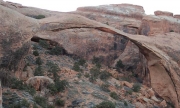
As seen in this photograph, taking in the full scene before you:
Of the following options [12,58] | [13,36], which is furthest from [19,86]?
[13,36]

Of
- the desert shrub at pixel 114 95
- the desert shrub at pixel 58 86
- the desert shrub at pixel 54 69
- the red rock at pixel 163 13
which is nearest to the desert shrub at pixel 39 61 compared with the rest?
the desert shrub at pixel 54 69

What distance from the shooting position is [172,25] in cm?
2948

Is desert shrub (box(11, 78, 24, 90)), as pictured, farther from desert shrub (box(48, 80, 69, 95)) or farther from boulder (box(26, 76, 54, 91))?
desert shrub (box(48, 80, 69, 95))

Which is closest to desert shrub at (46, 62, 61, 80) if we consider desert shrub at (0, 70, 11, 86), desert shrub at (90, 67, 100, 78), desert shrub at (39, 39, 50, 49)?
desert shrub at (90, 67, 100, 78)

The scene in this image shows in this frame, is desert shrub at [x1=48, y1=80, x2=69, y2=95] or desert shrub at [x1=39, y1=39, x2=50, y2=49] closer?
desert shrub at [x1=48, y1=80, x2=69, y2=95]

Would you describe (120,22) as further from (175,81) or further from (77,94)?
(175,81)

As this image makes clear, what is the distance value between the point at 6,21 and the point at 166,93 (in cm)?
780

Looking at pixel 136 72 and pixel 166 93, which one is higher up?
pixel 166 93

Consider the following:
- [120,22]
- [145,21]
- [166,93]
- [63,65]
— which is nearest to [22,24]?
[166,93]

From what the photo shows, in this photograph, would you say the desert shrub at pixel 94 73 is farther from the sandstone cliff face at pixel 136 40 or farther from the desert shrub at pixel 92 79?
the sandstone cliff face at pixel 136 40

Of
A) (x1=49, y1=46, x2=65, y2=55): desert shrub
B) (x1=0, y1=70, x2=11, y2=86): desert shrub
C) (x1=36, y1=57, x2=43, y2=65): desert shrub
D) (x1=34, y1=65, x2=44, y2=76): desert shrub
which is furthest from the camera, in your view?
(x1=49, y1=46, x2=65, y2=55): desert shrub

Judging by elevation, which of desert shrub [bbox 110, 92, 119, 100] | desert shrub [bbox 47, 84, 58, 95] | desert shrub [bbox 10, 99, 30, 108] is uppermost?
desert shrub [bbox 10, 99, 30, 108]

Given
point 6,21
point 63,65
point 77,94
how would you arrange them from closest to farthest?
point 6,21
point 77,94
point 63,65

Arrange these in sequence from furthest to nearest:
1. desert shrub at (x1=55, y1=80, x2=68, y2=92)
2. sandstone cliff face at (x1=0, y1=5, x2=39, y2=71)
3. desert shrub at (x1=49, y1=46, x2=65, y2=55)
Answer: desert shrub at (x1=49, y1=46, x2=65, y2=55) < desert shrub at (x1=55, y1=80, x2=68, y2=92) < sandstone cliff face at (x1=0, y1=5, x2=39, y2=71)
